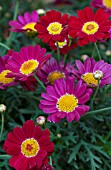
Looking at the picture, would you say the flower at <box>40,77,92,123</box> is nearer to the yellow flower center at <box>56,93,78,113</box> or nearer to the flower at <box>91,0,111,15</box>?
the yellow flower center at <box>56,93,78,113</box>

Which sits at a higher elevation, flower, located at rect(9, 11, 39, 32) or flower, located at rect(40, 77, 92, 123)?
flower, located at rect(9, 11, 39, 32)

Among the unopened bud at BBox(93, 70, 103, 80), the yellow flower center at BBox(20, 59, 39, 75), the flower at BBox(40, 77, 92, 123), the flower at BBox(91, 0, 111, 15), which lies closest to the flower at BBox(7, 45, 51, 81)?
the yellow flower center at BBox(20, 59, 39, 75)

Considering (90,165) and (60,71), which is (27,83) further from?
(90,165)

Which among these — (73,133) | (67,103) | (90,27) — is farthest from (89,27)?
(73,133)

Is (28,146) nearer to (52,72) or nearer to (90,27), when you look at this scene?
(52,72)

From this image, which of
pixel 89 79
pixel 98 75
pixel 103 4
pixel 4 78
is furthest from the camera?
pixel 103 4

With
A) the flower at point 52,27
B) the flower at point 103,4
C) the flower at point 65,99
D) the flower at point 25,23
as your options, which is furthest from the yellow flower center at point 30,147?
the flower at point 103,4
